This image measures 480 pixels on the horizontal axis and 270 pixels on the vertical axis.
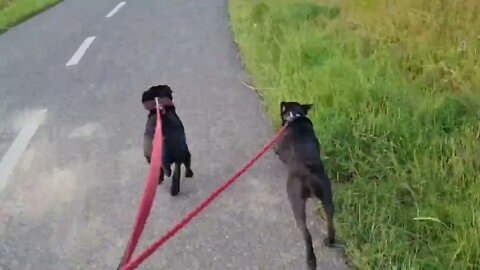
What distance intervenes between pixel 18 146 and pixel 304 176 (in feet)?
11.6

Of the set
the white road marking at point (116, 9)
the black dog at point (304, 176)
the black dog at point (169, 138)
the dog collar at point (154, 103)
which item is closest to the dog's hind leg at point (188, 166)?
the black dog at point (169, 138)

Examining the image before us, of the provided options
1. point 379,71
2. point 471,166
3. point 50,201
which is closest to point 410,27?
point 379,71

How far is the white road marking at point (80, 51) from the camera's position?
9.35 meters

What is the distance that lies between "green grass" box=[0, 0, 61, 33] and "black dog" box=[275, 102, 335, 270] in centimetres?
1101

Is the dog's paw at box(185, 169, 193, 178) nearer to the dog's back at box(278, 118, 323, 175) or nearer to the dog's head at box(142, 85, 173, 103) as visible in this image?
the dog's head at box(142, 85, 173, 103)

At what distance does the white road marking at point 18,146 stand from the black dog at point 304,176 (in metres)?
2.62

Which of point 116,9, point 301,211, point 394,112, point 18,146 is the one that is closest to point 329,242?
point 301,211

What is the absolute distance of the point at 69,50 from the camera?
1034 cm

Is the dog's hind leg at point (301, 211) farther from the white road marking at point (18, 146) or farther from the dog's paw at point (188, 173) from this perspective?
the white road marking at point (18, 146)

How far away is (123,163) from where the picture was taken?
206 inches

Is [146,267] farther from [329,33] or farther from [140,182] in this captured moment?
[329,33]

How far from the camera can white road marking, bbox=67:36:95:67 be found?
9.35 m

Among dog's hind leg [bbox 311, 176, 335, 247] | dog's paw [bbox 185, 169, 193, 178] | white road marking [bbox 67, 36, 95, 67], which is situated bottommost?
dog's paw [bbox 185, 169, 193, 178]

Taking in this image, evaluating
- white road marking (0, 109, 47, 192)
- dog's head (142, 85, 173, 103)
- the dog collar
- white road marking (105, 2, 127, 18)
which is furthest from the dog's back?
white road marking (105, 2, 127, 18)
